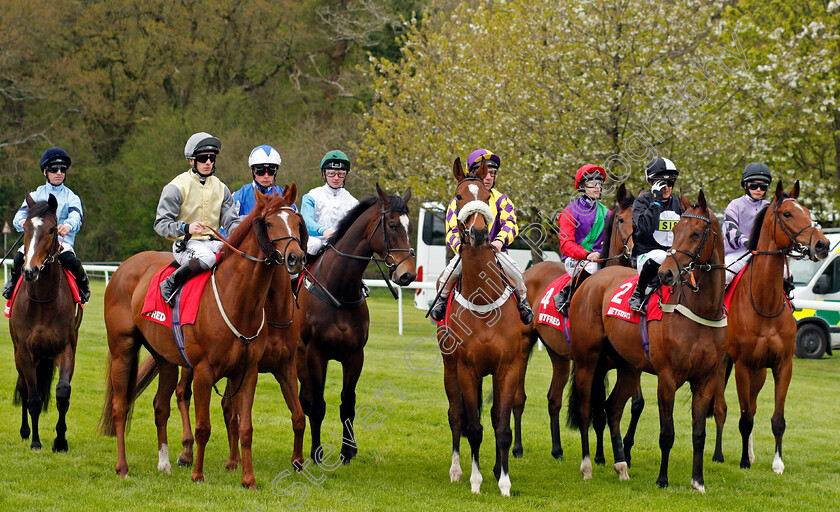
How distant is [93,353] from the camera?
1316 centimetres

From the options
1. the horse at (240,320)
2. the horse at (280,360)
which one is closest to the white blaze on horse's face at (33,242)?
the horse at (240,320)

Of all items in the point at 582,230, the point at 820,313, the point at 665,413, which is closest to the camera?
the point at 665,413

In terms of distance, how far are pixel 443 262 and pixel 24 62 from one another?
61.6ft

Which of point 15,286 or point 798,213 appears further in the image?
point 15,286

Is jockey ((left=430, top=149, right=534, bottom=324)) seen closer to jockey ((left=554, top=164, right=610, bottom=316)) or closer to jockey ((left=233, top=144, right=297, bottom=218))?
jockey ((left=554, top=164, right=610, bottom=316))

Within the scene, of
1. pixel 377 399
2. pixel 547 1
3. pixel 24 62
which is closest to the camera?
pixel 377 399

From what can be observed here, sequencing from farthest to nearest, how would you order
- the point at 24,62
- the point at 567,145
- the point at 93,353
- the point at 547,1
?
the point at 24,62, the point at 547,1, the point at 567,145, the point at 93,353

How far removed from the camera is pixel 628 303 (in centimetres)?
676

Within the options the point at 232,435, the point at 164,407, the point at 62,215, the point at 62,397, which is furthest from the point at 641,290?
the point at 62,215

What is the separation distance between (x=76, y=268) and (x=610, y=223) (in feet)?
15.4

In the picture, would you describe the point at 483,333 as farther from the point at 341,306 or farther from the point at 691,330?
the point at 691,330

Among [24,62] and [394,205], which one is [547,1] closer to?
[394,205]

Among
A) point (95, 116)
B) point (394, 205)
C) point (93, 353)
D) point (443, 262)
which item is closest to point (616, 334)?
point (394, 205)

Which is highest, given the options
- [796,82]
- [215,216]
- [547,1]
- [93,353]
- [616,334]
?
[547,1]
